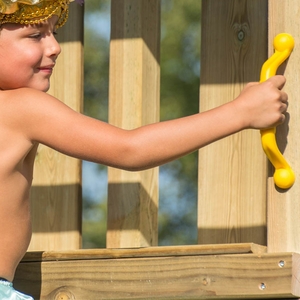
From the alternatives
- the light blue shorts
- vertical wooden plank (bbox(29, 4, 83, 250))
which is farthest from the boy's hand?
vertical wooden plank (bbox(29, 4, 83, 250))

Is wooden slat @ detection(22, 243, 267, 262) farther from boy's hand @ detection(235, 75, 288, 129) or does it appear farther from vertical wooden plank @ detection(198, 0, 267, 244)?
vertical wooden plank @ detection(198, 0, 267, 244)

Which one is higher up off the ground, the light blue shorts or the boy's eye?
the boy's eye

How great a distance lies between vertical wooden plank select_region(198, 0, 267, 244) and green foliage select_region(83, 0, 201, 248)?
220 inches

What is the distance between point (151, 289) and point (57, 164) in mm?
1187

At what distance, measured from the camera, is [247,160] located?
3.77 metres

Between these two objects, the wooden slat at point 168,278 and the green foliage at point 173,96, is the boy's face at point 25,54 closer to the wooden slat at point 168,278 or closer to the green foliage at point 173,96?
the wooden slat at point 168,278

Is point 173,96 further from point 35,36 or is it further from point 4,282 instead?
point 4,282

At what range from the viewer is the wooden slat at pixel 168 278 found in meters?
2.82

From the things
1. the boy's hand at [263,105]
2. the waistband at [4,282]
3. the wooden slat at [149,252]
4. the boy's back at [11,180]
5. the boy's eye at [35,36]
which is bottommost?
the waistband at [4,282]

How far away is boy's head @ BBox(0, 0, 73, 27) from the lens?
2938mm

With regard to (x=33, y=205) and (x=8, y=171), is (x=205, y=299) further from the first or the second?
(x=33, y=205)

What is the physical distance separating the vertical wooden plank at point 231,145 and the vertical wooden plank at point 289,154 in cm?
85

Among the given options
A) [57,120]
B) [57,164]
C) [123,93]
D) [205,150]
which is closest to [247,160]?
[205,150]

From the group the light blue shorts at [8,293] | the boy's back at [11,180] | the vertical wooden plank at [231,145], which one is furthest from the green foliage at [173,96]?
the light blue shorts at [8,293]
